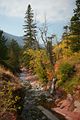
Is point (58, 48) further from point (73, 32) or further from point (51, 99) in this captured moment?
point (51, 99)

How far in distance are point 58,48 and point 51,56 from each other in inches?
147

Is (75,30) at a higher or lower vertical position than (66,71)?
higher

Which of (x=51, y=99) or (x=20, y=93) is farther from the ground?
(x=20, y=93)

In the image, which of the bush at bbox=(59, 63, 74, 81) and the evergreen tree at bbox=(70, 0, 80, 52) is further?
the evergreen tree at bbox=(70, 0, 80, 52)

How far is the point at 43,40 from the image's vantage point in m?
36.8

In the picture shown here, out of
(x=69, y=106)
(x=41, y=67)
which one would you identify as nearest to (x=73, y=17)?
(x=41, y=67)

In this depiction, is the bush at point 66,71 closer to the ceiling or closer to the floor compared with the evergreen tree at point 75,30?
closer to the floor

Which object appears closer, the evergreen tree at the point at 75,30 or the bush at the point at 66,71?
the bush at the point at 66,71

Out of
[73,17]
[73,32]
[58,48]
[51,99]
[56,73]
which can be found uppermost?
[73,17]

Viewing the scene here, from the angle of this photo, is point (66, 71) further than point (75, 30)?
No

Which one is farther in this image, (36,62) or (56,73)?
(36,62)

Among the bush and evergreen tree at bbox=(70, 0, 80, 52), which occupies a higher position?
evergreen tree at bbox=(70, 0, 80, 52)

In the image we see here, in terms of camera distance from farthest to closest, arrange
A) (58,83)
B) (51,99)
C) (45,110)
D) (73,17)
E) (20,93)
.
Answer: (73,17) → (58,83) → (51,99) → (45,110) → (20,93)

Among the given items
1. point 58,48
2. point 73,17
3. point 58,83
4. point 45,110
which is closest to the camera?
point 45,110
